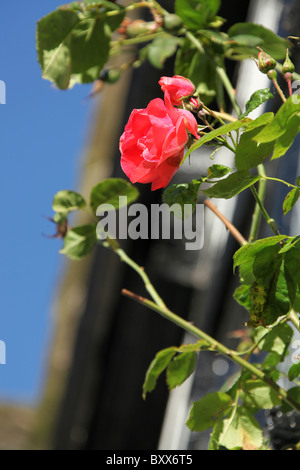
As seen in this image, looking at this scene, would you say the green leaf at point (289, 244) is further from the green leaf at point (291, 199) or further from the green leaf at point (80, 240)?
the green leaf at point (80, 240)

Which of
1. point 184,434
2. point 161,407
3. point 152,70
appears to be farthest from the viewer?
point 161,407

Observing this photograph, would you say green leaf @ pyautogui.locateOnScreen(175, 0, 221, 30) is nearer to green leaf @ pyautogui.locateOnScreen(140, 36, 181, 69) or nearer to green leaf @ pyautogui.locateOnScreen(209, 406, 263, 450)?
green leaf @ pyautogui.locateOnScreen(140, 36, 181, 69)

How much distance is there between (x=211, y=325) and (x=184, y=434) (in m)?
0.33

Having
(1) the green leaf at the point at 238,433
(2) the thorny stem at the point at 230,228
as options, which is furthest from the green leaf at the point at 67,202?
(1) the green leaf at the point at 238,433

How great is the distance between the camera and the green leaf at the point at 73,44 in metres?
0.52

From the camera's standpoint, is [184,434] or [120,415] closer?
[184,434]

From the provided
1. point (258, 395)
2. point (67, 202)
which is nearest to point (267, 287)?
point (258, 395)

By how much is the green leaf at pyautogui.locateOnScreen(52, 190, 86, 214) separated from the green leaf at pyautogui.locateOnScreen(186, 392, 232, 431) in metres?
0.20

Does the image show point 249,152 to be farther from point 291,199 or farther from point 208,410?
point 208,410

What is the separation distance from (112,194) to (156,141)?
19 cm
